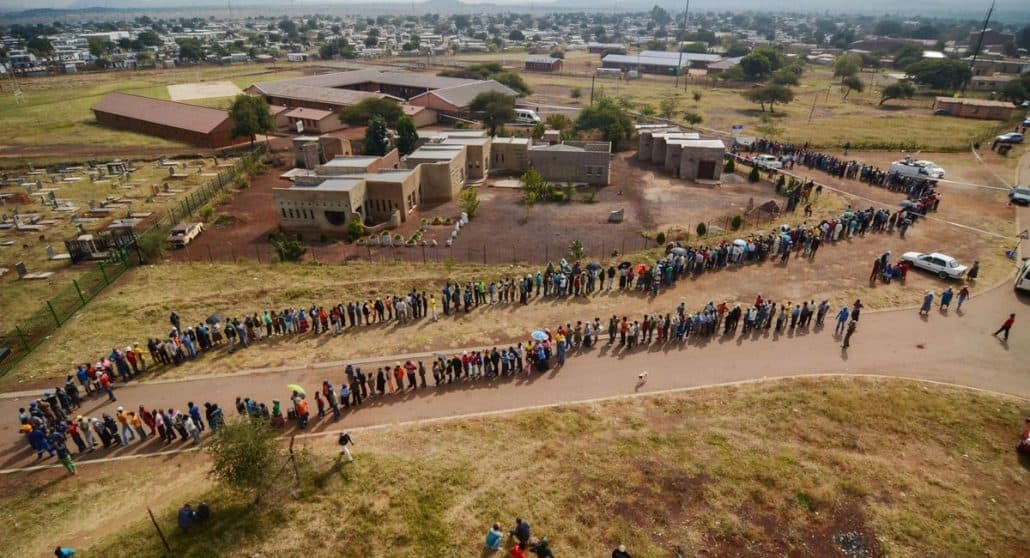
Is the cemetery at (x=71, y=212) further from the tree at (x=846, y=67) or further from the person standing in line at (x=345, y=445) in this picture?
the tree at (x=846, y=67)

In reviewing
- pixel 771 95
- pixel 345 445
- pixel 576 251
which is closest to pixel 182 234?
pixel 576 251

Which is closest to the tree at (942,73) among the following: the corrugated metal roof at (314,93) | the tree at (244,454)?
the corrugated metal roof at (314,93)

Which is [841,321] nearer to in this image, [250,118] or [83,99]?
[250,118]

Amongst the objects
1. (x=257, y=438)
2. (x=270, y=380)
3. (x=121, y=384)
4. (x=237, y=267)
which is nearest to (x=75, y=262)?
(x=237, y=267)

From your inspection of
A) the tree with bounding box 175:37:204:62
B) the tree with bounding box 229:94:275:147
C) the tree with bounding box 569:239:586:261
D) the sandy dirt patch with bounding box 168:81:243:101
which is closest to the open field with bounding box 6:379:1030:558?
the tree with bounding box 569:239:586:261

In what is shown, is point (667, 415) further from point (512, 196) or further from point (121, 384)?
point (512, 196)
